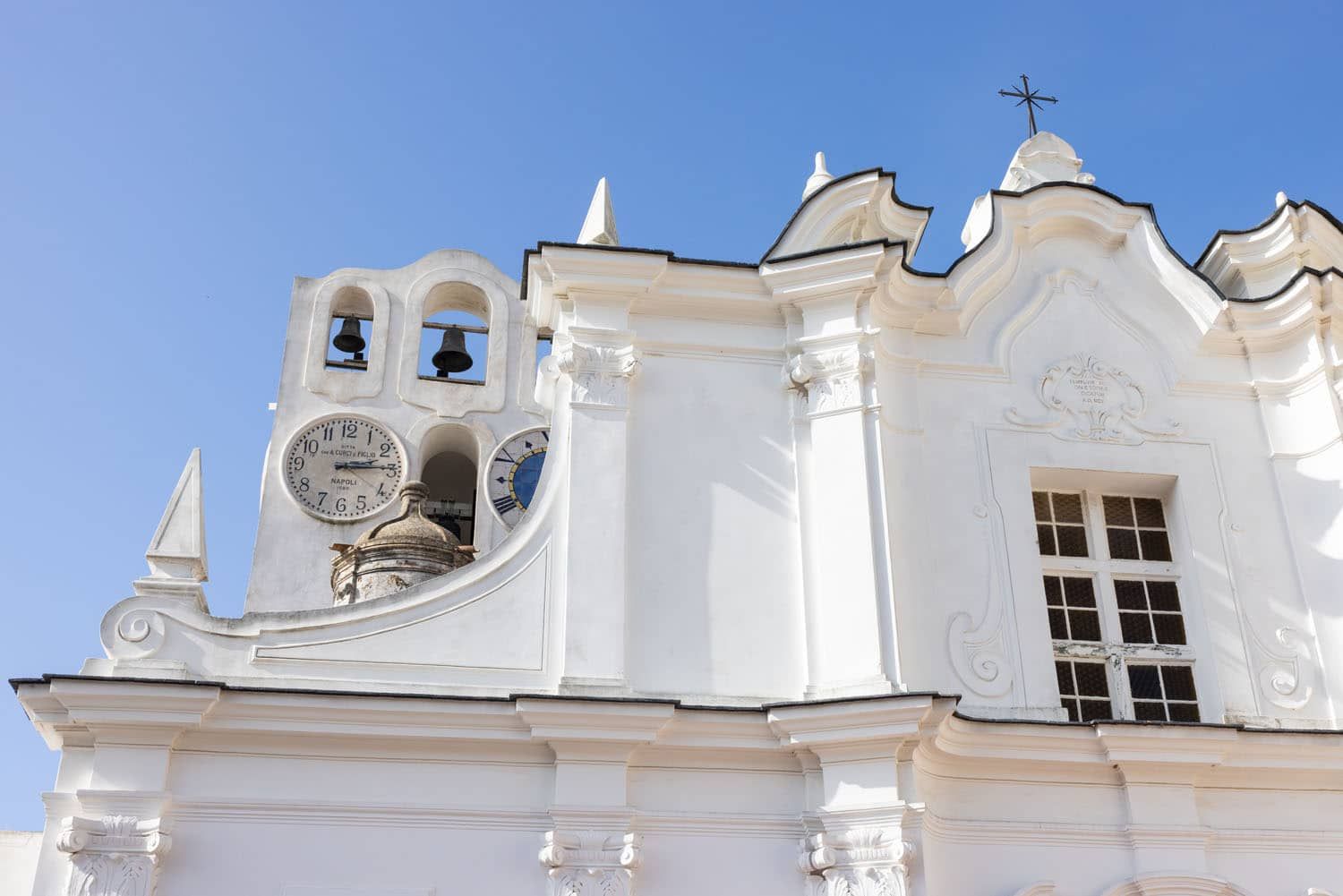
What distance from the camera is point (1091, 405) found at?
453 inches

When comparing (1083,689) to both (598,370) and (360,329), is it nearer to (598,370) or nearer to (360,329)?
(598,370)

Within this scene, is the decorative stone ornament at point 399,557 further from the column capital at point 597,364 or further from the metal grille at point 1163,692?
the metal grille at point 1163,692

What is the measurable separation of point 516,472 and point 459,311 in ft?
8.53

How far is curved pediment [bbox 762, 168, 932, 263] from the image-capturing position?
11609 mm

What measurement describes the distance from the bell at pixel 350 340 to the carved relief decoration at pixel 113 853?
32.1ft

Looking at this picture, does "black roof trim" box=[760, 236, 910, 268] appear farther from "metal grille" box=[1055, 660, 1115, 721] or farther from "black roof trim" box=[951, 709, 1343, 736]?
"black roof trim" box=[951, 709, 1343, 736]

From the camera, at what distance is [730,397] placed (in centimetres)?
1098

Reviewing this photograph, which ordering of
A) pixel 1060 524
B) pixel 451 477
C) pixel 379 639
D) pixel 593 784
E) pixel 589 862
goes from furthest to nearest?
pixel 451 477
pixel 1060 524
pixel 379 639
pixel 593 784
pixel 589 862

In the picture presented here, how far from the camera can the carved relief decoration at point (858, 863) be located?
8.94m

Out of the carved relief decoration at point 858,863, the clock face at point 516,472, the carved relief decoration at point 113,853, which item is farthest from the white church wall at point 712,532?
the clock face at point 516,472

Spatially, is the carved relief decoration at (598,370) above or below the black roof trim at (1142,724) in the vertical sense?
above

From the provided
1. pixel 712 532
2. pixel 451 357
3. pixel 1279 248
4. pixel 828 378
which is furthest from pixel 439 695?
pixel 451 357

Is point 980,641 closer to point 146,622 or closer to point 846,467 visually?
point 846,467

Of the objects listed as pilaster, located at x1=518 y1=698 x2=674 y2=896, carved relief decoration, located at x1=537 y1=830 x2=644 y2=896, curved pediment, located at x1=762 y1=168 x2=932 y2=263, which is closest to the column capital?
curved pediment, located at x1=762 y1=168 x2=932 y2=263
